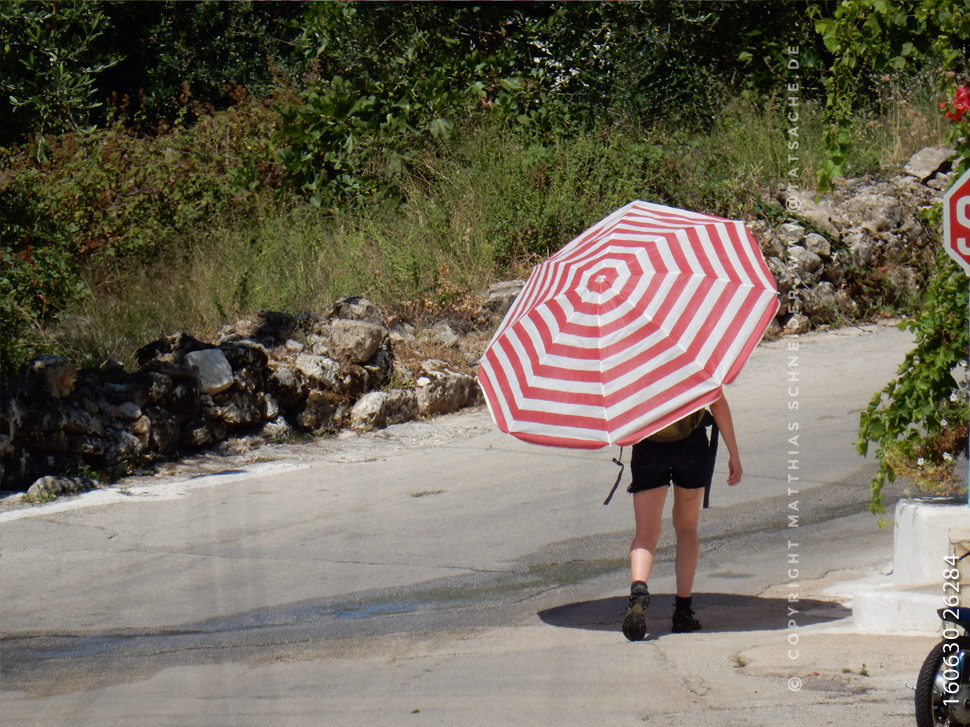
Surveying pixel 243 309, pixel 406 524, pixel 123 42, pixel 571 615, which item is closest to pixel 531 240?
pixel 243 309

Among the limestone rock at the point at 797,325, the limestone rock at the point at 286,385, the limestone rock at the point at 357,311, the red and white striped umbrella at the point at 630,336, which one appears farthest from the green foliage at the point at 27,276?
the limestone rock at the point at 797,325

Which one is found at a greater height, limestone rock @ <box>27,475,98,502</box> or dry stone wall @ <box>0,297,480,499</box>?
dry stone wall @ <box>0,297,480,499</box>

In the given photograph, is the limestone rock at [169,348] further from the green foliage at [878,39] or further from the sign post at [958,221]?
the sign post at [958,221]

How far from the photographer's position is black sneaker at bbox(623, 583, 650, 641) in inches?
213

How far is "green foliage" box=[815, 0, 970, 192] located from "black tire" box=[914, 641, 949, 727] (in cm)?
286

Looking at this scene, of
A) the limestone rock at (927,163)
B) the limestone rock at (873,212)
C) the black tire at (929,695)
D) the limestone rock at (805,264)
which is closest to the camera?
the black tire at (929,695)

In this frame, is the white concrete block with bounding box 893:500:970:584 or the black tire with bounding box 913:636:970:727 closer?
the black tire with bounding box 913:636:970:727

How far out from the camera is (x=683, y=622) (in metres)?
5.66

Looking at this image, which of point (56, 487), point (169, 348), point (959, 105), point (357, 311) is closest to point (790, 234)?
point (357, 311)

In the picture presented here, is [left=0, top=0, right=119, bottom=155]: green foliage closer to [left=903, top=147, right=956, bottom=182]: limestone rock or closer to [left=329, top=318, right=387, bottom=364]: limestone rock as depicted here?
[left=329, top=318, right=387, bottom=364]: limestone rock

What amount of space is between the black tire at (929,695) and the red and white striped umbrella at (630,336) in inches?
55.5

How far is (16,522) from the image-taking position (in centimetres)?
788

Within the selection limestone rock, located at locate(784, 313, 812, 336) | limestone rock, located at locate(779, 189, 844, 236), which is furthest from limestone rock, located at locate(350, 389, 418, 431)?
limestone rock, located at locate(779, 189, 844, 236)

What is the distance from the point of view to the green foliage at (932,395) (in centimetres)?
577
